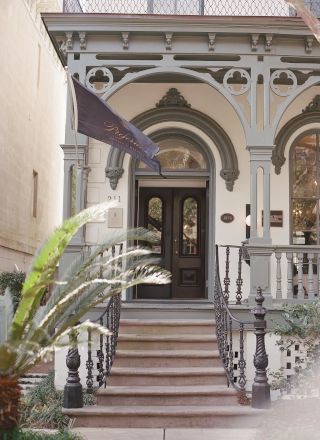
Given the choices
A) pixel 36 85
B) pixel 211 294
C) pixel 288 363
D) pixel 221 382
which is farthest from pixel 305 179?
pixel 36 85

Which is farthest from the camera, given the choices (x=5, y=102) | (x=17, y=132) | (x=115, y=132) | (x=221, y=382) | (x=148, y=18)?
(x=17, y=132)

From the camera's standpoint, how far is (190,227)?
41.5ft

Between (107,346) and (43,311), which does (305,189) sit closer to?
(107,346)

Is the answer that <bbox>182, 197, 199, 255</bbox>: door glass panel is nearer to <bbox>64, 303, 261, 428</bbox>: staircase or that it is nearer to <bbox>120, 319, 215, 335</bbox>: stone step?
<bbox>64, 303, 261, 428</bbox>: staircase

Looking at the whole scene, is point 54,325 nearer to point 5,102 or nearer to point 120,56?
point 120,56

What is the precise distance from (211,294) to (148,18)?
16.2ft

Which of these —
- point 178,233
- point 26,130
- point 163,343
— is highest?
point 26,130

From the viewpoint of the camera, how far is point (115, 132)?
905 centimetres

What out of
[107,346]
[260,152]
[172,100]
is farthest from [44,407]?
[172,100]

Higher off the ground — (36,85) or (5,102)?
(36,85)

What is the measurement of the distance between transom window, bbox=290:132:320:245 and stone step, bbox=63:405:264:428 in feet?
15.7

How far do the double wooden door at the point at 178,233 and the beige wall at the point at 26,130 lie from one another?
8.72ft

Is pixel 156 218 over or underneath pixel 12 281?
over

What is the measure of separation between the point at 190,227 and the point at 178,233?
0.93 feet
